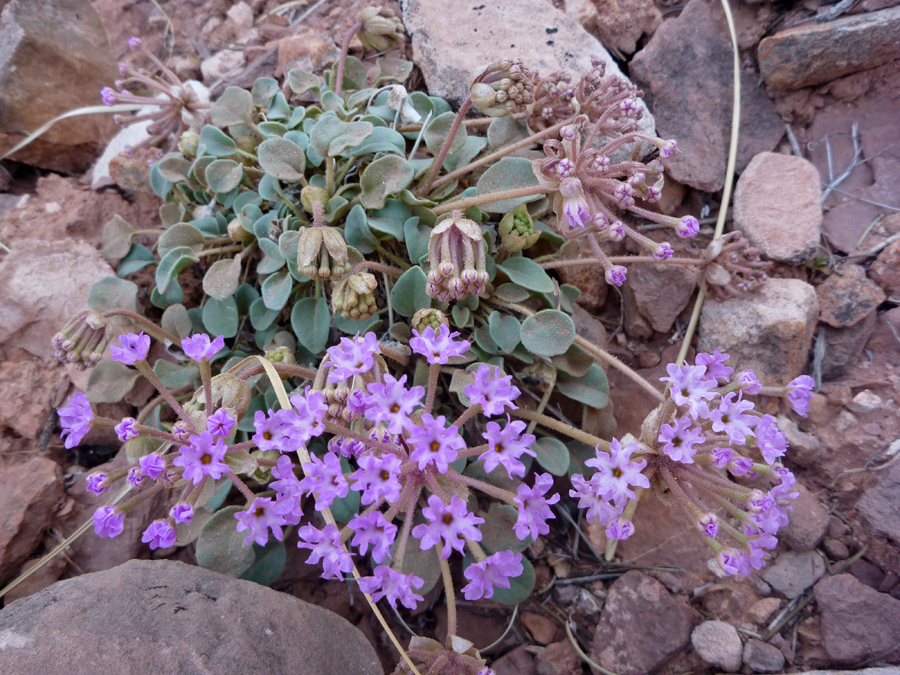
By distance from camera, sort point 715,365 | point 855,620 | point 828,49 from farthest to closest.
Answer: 1. point 828,49
2. point 855,620
3. point 715,365

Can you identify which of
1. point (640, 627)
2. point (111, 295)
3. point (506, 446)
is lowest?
point (640, 627)

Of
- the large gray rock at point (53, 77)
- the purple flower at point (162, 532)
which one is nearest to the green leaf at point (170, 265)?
the purple flower at point (162, 532)

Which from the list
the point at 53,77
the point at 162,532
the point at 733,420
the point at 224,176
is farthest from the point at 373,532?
the point at 53,77

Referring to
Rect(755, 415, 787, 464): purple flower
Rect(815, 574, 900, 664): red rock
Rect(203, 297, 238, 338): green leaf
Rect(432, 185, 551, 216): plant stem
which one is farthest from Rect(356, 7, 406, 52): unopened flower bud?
Rect(815, 574, 900, 664): red rock

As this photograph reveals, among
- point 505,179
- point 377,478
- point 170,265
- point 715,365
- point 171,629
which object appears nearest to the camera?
point 377,478

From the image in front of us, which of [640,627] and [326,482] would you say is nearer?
[326,482]

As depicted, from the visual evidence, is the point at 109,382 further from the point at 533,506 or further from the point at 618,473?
the point at 618,473

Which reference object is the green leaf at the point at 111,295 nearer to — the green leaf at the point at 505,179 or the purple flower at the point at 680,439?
the green leaf at the point at 505,179
